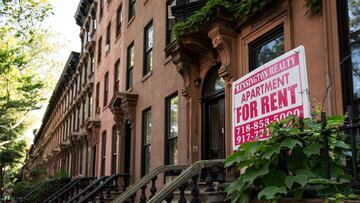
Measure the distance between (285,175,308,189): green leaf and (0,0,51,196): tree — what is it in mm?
15461

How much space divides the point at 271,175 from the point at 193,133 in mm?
6493

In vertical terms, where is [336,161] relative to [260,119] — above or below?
below

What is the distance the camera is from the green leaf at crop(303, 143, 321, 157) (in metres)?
3.84

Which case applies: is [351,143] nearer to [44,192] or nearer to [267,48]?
[267,48]

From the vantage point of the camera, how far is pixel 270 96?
4457 millimetres

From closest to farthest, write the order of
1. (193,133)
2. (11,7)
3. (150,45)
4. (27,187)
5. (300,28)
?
(300,28)
(193,133)
(150,45)
(11,7)
(27,187)

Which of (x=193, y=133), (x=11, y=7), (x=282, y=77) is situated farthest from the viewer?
(x=11, y=7)

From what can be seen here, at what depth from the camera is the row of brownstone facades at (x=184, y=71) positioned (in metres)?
6.27

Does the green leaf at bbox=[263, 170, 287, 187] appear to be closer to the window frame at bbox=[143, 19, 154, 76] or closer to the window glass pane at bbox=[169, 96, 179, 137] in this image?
the window glass pane at bbox=[169, 96, 179, 137]

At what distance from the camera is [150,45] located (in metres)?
14.7

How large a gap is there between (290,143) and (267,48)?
15.1ft

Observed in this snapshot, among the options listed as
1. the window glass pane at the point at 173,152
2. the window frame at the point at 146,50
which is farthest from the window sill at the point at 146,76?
the window glass pane at the point at 173,152

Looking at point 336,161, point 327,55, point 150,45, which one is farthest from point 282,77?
point 150,45

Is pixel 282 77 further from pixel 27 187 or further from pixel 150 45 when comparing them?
pixel 27 187
